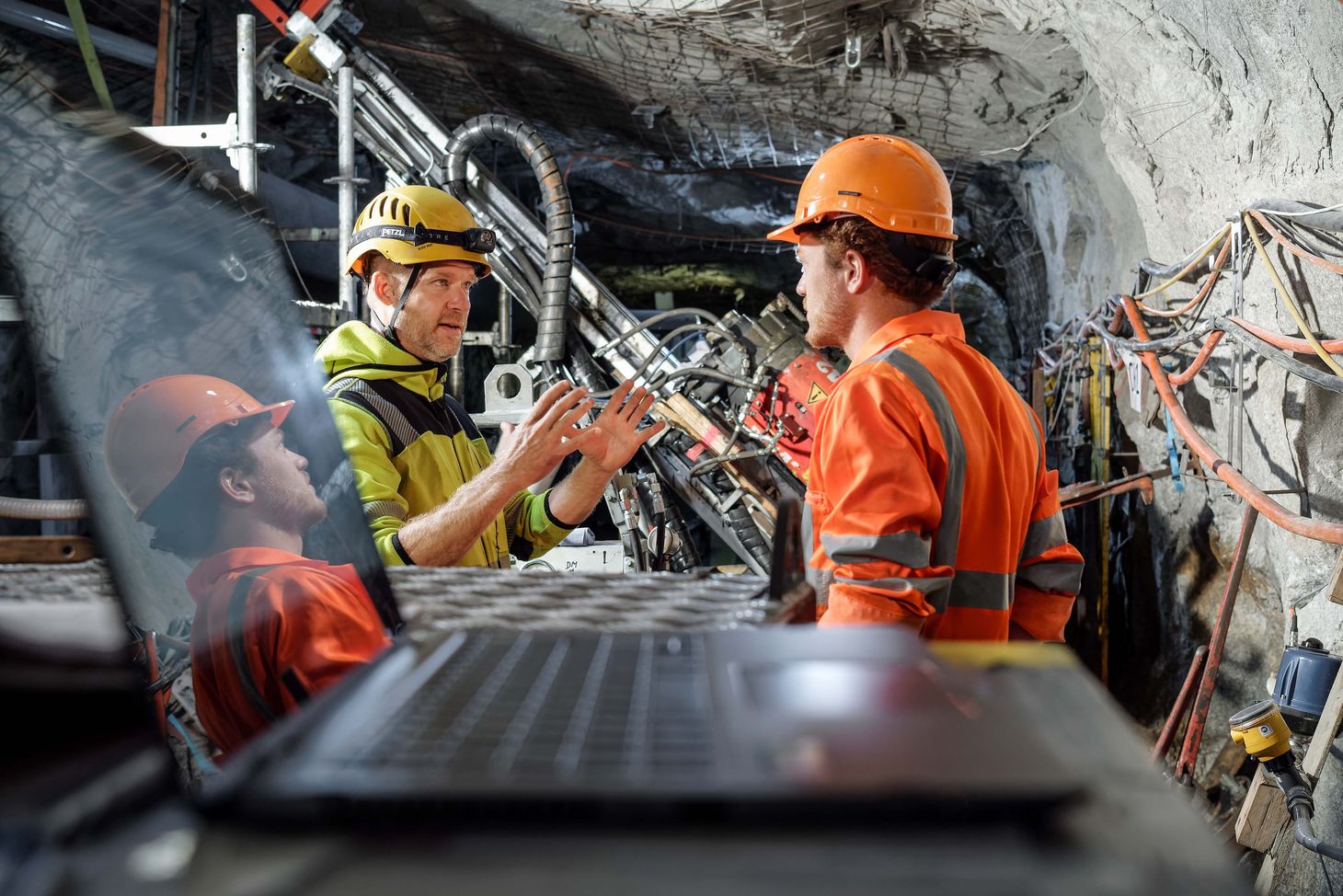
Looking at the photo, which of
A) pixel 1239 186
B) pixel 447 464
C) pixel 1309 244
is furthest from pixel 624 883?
pixel 1239 186

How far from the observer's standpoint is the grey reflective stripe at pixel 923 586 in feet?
5.58

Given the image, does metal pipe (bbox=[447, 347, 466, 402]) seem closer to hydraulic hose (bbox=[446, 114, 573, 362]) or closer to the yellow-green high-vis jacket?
hydraulic hose (bbox=[446, 114, 573, 362])

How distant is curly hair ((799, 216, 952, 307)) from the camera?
2193 millimetres

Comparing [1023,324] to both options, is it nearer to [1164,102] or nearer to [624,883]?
[1164,102]

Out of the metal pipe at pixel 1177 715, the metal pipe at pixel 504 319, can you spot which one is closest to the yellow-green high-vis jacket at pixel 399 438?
the metal pipe at pixel 1177 715

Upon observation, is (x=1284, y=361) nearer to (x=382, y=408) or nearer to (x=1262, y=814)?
(x=1262, y=814)

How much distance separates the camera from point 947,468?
1.81 m

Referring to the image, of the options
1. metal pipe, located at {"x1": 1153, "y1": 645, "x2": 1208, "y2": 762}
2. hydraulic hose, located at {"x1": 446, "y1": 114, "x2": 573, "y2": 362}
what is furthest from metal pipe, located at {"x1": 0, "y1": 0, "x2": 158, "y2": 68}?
metal pipe, located at {"x1": 1153, "y1": 645, "x2": 1208, "y2": 762}

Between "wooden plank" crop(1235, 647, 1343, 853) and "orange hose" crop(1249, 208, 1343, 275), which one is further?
"orange hose" crop(1249, 208, 1343, 275)

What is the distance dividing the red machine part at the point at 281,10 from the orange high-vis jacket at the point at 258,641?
5675 mm

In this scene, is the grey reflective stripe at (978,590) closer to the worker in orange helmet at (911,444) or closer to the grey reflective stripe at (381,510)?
the worker in orange helmet at (911,444)

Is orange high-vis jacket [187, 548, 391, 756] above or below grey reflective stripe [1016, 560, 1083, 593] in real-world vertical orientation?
above

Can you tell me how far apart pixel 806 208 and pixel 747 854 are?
78.1 inches

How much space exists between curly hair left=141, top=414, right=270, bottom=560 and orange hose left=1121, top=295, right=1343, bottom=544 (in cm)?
302
